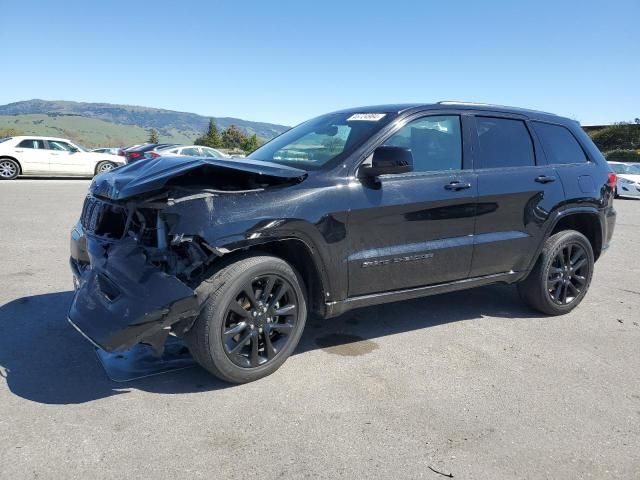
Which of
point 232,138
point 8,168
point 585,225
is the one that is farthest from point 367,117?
point 232,138

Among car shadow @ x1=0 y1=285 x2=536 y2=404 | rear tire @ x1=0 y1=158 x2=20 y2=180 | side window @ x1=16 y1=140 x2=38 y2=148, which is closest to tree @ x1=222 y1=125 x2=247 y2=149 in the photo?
side window @ x1=16 y1=140 x2=38 y2=148

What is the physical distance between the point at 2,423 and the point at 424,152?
333 cm

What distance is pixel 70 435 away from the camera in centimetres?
273

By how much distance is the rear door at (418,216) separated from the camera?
3736 millimetres

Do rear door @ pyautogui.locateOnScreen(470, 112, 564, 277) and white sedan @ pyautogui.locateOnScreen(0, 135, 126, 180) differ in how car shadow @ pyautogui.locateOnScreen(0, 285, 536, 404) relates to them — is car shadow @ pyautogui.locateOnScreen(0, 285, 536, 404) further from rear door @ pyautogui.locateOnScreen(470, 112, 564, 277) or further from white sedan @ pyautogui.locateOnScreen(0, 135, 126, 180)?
white sedan @ pyautogui.locateOnScreen(0, 135, 126, 180)

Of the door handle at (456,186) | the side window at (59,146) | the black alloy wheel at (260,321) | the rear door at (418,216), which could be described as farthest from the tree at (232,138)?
the black alloy wheel at (260,321)

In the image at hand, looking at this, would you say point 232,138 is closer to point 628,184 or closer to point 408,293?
point 628,184

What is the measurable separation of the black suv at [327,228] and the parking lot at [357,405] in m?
0.39

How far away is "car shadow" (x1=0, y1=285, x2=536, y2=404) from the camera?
3262mm

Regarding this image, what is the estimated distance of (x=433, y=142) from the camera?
4.25 meters

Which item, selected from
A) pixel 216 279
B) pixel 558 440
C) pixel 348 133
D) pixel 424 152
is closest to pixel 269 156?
pixel 348 133

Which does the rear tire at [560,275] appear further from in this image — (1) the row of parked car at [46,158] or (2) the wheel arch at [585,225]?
(1) the row of parked car at [46,158]

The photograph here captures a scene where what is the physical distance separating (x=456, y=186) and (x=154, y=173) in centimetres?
231

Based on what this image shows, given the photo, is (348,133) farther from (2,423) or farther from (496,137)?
(2,423)
